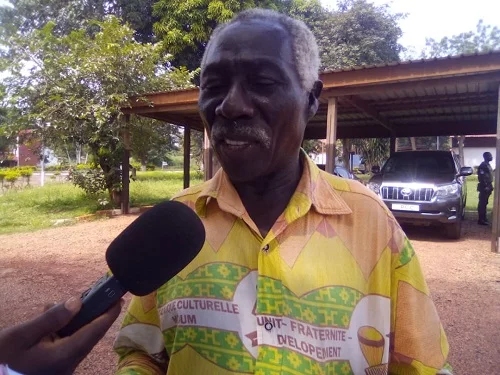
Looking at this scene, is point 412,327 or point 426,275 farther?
point 426,275

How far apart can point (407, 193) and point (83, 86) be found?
8.81 meters

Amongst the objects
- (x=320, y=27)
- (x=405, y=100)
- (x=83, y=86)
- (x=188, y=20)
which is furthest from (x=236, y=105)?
(x=320, y=27)

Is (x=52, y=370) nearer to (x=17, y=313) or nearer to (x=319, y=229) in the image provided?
(x=319, y=229)

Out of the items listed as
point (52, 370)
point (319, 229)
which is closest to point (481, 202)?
point (319, 229)

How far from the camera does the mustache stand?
134 centimetres

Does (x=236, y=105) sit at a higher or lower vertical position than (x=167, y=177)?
higher

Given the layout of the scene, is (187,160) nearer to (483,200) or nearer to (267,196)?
(483,200)

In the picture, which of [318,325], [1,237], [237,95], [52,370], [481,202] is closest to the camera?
[52,370]

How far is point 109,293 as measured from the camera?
965 mm

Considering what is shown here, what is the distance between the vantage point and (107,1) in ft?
58.7

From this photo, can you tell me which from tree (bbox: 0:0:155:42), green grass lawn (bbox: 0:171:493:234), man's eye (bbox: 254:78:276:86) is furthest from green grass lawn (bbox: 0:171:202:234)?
man's eye (bbox: 254:78:276:86)

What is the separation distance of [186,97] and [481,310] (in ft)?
24.6

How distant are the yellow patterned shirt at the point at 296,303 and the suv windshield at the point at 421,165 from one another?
8.13 metres

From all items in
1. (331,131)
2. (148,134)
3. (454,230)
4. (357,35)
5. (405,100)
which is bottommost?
(454,230)
